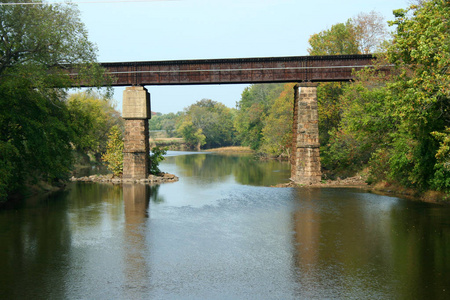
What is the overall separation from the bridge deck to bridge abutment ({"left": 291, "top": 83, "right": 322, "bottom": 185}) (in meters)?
1.34

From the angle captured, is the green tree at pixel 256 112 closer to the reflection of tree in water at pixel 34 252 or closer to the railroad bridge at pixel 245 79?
the railroad bridge at pixel 245 79

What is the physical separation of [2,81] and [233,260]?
49.2 feet

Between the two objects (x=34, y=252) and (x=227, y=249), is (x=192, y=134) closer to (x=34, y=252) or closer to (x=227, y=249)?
(x=227, y=249)

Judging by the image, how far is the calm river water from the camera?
10.6m

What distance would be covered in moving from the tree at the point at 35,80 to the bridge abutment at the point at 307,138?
1588 cm

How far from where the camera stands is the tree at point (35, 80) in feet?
67.8

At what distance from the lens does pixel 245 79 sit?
3375cm

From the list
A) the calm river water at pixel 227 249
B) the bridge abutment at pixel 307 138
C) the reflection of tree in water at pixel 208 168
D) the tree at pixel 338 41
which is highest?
the tree at pixel 338 41

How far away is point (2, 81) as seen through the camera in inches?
816

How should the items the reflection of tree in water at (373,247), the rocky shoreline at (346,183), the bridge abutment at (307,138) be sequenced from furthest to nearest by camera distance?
the bridge abutment at (307,138) → the rocky shoreline at (346,183) → the reflection of tree in water at (373,247)

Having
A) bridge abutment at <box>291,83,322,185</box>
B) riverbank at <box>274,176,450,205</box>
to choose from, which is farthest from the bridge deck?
riverbank at <box>274,176,450,205</box>

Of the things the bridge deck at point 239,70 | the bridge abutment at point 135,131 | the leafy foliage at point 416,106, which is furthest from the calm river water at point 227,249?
the bridge deck at point 239,70

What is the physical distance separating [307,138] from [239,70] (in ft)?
24.7

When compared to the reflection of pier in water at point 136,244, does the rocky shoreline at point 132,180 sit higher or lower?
higher
